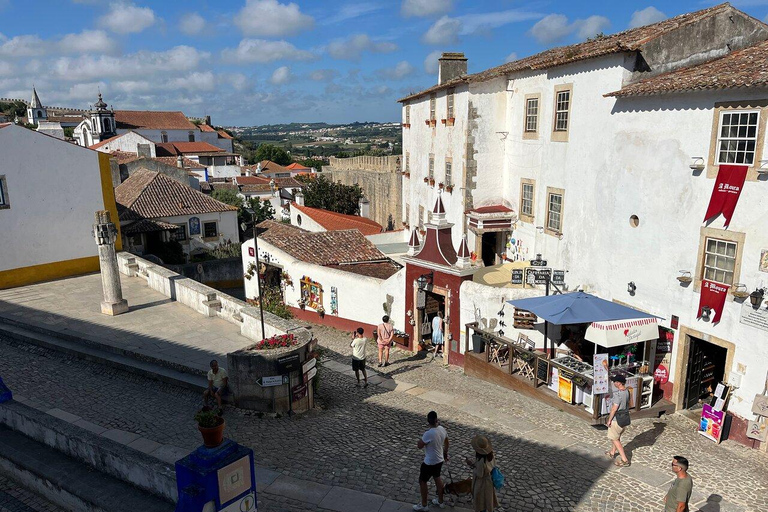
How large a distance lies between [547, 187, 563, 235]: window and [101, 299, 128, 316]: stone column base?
13009 millimetres

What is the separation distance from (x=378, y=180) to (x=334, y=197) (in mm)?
4360

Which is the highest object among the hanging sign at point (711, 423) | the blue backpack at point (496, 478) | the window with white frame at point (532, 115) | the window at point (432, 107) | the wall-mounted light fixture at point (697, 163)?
the window at point (432, 107)

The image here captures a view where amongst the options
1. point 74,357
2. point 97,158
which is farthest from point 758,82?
point 97,158

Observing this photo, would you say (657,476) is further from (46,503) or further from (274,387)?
(46,503)

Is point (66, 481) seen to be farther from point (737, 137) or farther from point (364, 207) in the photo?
point (364, 207)

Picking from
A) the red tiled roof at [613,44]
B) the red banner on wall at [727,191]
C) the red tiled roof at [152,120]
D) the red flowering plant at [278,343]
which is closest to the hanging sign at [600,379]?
the red banner on wall at [727,191]

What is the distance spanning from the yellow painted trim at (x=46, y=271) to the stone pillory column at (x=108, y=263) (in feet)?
17.4

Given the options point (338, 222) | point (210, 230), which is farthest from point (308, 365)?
point (338, 222)

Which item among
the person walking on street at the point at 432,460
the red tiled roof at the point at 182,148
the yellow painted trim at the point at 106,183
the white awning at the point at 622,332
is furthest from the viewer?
the red tiled roof at the point at 182,148

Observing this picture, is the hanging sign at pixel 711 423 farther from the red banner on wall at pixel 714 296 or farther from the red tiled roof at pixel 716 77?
the red tiled roof at pixel 716 77

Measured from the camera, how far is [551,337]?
578 inches

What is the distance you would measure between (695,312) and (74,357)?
1387 centimetres

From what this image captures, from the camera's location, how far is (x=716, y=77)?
1191 centimetres

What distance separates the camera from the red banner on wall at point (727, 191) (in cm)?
1140
